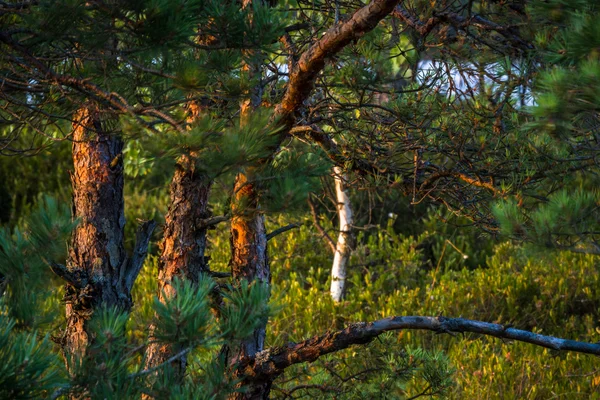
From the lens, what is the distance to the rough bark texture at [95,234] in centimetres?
337

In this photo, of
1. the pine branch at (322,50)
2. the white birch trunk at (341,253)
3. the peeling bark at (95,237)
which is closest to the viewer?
the pine branch at (322,50)

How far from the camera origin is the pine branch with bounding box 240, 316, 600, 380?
2.88 meters

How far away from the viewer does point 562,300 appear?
7457 millimetres

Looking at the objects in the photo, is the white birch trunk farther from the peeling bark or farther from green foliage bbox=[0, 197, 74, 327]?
green foliage bbox=[0, 197, 74, 327]

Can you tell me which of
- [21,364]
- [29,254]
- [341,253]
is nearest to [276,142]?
[29,254]

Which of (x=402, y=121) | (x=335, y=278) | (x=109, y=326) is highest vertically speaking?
(x=402, y=121)

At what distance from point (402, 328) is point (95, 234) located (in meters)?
1.49

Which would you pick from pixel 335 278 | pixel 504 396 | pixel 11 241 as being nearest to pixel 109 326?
pixel 11 241

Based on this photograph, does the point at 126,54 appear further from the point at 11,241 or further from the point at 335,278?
the point at 335,278

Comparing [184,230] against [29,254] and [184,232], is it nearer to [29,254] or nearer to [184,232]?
[184,232]

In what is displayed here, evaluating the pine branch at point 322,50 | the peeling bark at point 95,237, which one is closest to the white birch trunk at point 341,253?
the peeling bark at point 95,237

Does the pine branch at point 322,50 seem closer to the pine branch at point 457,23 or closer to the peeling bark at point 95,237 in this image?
the pine branch at point 457,23

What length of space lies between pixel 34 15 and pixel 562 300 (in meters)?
6.57

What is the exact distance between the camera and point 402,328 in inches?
116
